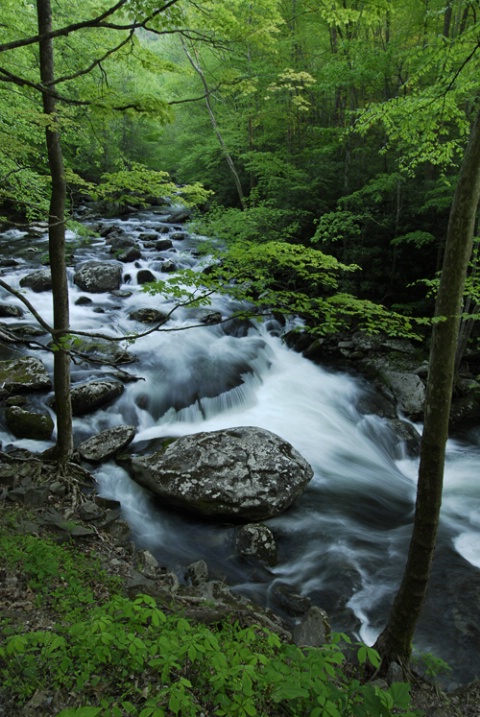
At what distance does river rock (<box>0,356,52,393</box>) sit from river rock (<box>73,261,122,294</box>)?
5.04m

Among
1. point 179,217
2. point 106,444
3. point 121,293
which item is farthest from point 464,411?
point 179,217

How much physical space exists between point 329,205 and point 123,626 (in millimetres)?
12775

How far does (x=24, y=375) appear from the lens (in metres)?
8.13

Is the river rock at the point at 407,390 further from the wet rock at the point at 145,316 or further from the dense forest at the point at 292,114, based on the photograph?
the wet rock at the point at 145,316

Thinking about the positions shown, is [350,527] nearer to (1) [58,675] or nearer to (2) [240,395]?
(2) [240,395]

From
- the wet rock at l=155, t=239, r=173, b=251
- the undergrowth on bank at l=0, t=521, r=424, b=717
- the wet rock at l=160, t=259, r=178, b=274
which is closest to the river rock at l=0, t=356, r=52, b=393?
the undergrowth on bank at l=0, t=521, r=424, b=717

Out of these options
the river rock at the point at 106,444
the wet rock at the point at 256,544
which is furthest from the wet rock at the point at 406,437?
the river rock at the point at 106,444

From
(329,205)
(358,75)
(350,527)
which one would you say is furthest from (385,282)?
(350,527)

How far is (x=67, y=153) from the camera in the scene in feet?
64.1

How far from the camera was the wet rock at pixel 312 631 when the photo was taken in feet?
12.9

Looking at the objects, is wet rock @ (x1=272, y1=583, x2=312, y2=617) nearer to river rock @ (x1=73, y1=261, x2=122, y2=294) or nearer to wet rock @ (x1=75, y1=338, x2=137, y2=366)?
wet rock @ (x1=75, y1=338, x2=137, y2=366)

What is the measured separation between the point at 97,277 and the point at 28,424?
7245 millimetres

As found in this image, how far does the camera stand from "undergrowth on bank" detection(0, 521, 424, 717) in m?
Result: 2.34

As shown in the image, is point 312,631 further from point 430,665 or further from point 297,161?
point 297,161
